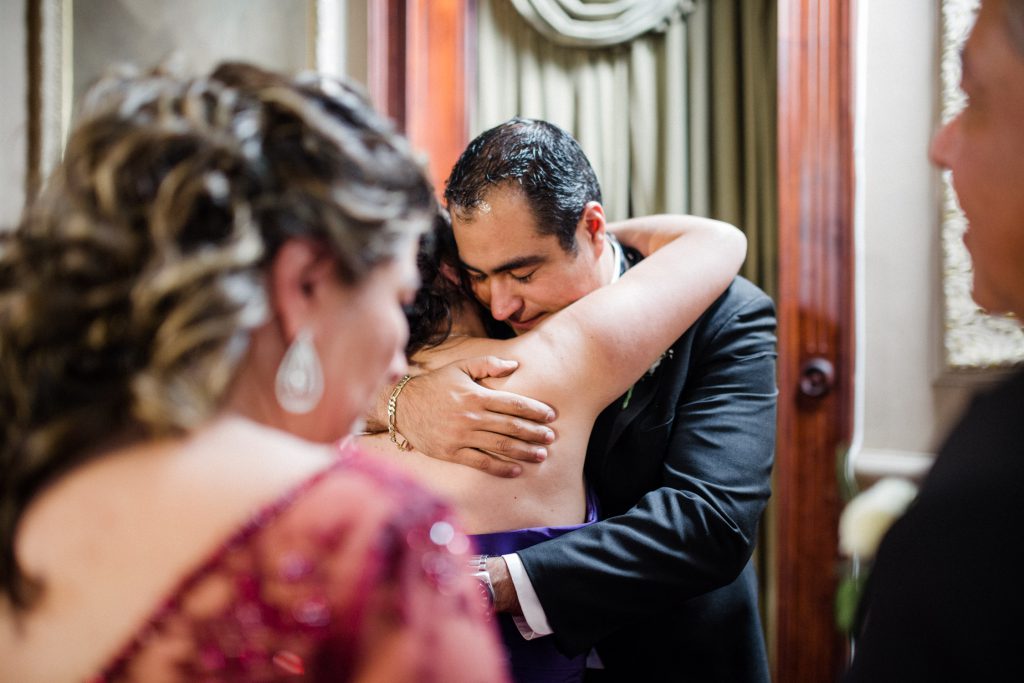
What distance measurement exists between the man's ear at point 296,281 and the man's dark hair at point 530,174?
3.41 ft

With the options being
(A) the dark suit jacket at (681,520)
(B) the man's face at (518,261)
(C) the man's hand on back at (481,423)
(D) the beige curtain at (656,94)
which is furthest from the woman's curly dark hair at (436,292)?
(D) the beige curtain at (656,94)

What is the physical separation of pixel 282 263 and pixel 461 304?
1.13 meters

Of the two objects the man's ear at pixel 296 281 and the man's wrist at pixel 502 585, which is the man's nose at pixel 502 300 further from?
the man's ear at pixel 296 281

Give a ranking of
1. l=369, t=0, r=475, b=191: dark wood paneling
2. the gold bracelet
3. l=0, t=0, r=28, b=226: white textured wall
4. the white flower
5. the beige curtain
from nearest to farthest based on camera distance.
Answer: the white flower < the gold bracelet < l=0, t=0, r=28, b=226: white textured wall < the beige curtain < l=369, t=0, r=475, b=191: dark wood paneling

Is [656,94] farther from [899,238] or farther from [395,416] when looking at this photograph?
[395,416]

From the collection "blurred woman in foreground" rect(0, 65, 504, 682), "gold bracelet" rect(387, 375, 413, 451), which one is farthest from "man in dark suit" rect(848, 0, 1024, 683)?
"gold bracelet" rect(387, 375, 413, 451)

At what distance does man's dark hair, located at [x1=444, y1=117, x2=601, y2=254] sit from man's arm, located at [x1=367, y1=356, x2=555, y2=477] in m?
0.40

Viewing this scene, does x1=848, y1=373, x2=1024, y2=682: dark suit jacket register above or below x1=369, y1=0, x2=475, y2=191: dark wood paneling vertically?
below

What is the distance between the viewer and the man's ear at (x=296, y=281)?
A: 794mm

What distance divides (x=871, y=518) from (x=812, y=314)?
1318mm

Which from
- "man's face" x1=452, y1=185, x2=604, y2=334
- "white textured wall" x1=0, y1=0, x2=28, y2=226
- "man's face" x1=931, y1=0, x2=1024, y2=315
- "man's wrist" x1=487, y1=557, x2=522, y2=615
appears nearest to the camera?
"man's face" x1=931, y1=0, x2=1024, y2=315

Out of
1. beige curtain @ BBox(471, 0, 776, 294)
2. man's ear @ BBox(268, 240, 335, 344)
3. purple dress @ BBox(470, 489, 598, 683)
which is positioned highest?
beige curtain @ BBox(471, 0, 776, 294)

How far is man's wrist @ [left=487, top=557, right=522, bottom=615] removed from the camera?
5.07 feet

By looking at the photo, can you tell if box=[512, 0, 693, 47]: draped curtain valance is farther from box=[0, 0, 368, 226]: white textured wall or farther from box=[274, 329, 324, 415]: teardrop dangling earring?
box=[274, 329, 324, 415]: teardrop dangling earring
